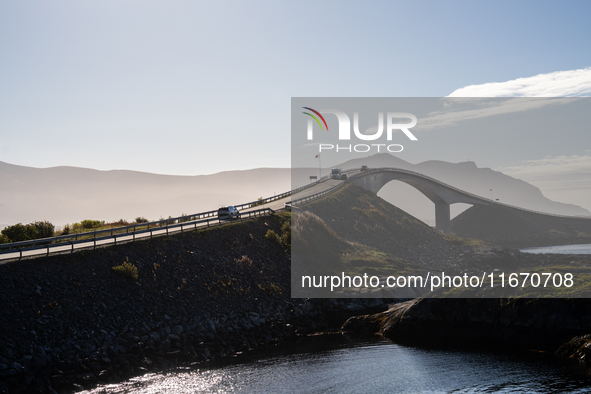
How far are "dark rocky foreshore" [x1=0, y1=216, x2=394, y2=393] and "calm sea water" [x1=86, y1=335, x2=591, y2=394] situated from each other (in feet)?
9.81

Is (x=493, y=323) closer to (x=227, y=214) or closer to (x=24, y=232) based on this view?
(x=227, y=214)

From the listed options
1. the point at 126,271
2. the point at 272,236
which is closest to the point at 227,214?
the point at 272,236

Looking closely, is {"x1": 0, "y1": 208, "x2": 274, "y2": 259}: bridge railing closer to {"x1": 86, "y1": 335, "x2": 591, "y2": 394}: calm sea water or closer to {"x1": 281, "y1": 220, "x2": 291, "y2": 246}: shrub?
{"x1": 281, "y1": 220, "x2": 291, "y2": 246}: shrub

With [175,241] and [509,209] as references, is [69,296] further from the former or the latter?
[509,209]

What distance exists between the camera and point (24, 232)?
129ft

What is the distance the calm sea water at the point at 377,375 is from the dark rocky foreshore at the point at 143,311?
2991mm

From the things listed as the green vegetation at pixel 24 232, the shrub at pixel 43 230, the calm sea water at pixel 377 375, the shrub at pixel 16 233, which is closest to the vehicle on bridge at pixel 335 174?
the shrub at pixel 43 230

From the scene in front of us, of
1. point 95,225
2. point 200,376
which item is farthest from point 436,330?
point 95,225

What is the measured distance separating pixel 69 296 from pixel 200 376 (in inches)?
434

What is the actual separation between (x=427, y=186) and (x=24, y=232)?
10307 cm

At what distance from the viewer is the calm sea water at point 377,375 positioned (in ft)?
67.9

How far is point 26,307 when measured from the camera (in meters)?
26.5

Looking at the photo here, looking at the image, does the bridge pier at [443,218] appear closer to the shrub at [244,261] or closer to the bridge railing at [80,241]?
the bridge railing at [80,241]

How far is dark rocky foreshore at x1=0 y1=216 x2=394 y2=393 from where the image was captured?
944 inches
